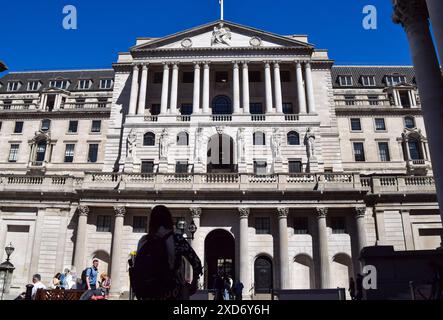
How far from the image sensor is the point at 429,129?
13.3 m

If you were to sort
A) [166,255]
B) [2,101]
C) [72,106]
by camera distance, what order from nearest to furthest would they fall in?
[166,255]
[72,106]
[2,101]

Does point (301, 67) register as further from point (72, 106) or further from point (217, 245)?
point (72, 106)

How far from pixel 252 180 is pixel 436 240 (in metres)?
18.1

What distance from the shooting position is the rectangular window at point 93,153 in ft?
176

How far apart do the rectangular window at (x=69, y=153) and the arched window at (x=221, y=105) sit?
23.3 metres

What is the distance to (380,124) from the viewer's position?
5369 centimetres

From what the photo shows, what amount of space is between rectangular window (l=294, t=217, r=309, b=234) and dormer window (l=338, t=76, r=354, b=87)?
3832 centimetres

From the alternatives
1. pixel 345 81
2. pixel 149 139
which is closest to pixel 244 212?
pixel 149 139

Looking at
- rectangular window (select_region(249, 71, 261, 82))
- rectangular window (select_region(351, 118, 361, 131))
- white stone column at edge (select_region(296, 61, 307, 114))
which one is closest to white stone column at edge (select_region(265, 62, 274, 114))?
rectangular window (select_region(249, 71, 261, 82))

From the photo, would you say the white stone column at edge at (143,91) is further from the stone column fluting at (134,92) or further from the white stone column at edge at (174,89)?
the white stone column at edge at (174,89)

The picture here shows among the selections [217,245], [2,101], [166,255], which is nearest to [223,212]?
[217,245]

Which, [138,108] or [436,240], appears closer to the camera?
[436,240]

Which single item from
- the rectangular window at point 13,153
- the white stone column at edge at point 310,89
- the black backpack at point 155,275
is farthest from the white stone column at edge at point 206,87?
the black backpack at point 155,275

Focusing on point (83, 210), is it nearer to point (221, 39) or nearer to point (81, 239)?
point (81, 239)
